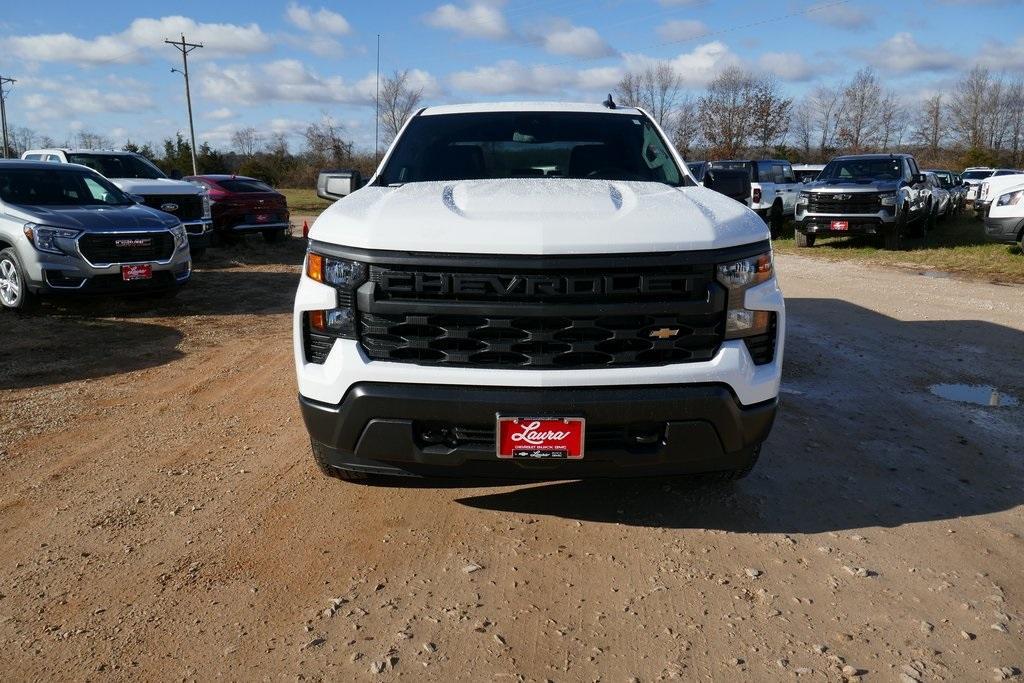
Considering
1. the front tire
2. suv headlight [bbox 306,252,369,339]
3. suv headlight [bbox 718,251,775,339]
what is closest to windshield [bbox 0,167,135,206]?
suv headlight [bbox 306,252,369,339]

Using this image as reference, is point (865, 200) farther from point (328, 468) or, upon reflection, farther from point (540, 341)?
point (328, 468)

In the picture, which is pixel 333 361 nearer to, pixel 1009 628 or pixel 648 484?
pixel 648 484

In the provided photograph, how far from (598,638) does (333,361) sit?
141cm

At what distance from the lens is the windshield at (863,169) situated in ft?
52.9

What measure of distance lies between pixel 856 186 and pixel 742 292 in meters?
14.1

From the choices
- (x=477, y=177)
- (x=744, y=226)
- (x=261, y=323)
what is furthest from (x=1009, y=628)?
(x=261, y=323)

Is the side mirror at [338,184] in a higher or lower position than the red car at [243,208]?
higher

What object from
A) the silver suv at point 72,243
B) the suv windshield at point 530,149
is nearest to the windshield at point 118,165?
the silver suv at point 72,243

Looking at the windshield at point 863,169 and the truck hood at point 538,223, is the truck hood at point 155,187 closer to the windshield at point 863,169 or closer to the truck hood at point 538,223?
the truck hood at point 538,223

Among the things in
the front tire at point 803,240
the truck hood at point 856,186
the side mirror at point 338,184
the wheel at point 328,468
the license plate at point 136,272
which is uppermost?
the side mirror at point 338,184

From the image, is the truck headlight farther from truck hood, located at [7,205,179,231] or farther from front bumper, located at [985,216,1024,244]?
truck hood, located at [7,205,179,231]

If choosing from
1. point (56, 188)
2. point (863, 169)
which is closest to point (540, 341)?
point (56, 188)

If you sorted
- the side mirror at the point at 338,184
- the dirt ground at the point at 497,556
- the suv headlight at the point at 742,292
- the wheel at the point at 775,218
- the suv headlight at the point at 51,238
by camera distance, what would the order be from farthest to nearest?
1. the wheel at the point at 775,218
2. the suv headlight at the point at 51,238
3. the side mirror at the point at 338,184
4. the suv headlight at the point at 742,292
5. the dirt ground at the point at 497,556

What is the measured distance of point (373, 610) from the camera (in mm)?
2830
